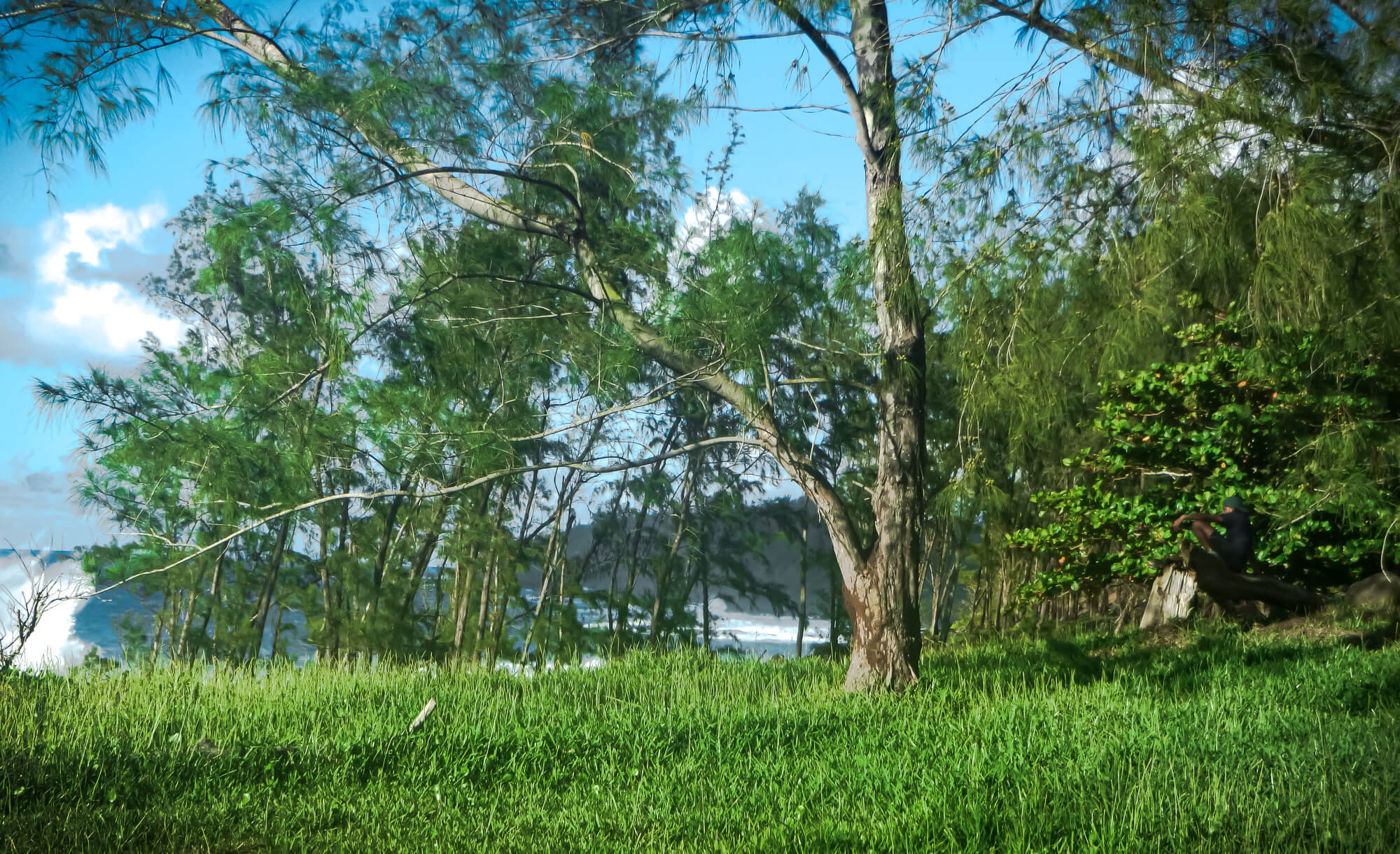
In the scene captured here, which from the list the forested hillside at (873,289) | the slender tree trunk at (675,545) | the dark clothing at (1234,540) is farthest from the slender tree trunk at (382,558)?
the dark clothing at (1234,540)

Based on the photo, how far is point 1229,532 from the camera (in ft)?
20.9

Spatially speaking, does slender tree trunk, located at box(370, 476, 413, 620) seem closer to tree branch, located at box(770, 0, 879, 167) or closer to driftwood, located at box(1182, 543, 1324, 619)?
tree branch, located at box(770, 0, 879, 167)

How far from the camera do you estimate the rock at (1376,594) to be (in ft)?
22.9

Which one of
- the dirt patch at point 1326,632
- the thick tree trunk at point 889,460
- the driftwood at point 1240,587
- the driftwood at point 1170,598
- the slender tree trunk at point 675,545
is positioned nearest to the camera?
the thick tree trunk at point 889,460

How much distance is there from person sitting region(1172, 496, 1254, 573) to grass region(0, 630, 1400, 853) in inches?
31.8

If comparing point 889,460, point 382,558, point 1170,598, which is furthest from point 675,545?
point 889,460

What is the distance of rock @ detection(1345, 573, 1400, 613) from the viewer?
6.97 meters

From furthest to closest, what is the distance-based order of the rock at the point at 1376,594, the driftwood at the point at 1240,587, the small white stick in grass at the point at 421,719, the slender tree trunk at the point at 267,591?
the slender tree trunk at the point at 267,591
the driftwood at the point at 1240,587
the rock at the point at 1376,594
the small white stick in grass at the point at 421,719

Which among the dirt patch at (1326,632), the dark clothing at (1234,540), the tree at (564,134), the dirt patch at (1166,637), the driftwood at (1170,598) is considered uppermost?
the tree at (564,134)

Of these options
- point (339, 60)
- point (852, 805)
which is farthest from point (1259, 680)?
point (339, 60)

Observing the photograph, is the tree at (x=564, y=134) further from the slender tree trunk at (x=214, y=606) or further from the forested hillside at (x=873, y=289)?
the slender tree trunk at (x=214, y=606)

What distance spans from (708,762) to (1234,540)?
4.34m

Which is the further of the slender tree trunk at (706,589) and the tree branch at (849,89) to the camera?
the slender tree trunk at (706,589)

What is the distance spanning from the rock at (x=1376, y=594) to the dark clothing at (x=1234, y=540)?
121cm
